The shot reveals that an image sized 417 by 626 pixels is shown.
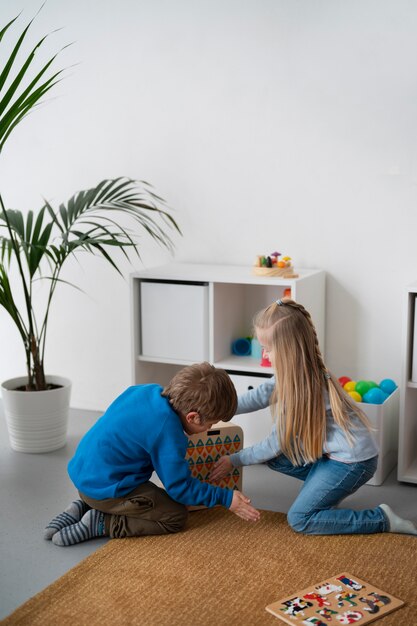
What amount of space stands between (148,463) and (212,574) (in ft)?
1.25

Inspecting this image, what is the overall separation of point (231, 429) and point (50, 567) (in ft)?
2.34

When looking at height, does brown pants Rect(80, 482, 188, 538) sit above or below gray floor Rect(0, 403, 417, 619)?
above

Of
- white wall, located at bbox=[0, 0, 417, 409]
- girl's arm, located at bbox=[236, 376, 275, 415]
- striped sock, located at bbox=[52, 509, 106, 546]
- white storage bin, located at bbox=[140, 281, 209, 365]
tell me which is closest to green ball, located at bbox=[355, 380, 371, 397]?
white wall, located at bbox=[0, 0, 417, 409]

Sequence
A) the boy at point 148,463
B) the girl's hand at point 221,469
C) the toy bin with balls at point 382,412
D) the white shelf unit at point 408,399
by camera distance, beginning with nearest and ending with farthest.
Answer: the boy at point 148,463
the girl's hand at point 221,469
the white shelf unit at point 408,399
the toy bin with balls at point 382,412

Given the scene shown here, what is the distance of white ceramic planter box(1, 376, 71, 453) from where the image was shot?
2959mm

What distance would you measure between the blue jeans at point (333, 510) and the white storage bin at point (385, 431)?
315mm

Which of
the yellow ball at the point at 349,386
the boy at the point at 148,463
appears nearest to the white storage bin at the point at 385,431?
the yellow ball at the point at 349,386

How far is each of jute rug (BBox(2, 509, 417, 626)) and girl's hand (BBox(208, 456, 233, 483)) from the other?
127mm

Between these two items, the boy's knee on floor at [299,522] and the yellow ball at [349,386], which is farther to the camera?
the yellow ball at [349,386]

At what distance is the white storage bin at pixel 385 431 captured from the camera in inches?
104

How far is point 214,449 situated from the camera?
2441 mm

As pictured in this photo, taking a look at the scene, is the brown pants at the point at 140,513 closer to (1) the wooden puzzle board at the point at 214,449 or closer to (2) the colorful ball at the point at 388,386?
(1) the wooden puzzle board at the point at 214,449

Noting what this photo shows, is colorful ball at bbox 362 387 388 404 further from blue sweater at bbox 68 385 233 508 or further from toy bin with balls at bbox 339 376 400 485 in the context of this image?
blue sweater at bbox 68 385 233 508

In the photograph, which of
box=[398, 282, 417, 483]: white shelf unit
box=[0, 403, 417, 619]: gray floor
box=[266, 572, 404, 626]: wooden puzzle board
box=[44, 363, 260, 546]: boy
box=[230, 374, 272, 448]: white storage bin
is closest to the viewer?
box=[266, 572, 404, 626]: wooden puzzle board
